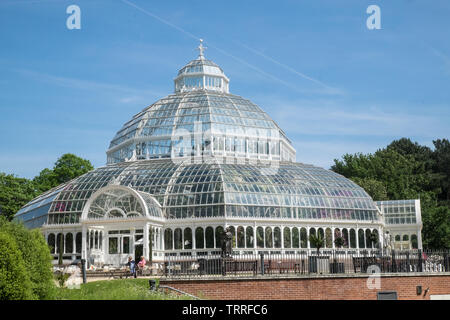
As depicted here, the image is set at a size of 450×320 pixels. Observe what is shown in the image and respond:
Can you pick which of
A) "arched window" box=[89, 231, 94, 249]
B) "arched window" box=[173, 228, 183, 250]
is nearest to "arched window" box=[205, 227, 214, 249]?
"arched window" box=[173, 228, 183, 250]

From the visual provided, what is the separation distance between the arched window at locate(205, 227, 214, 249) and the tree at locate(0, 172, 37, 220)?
30.5 metres

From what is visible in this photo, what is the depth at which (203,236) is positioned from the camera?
46.2m

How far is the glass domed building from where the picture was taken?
45.8 metres

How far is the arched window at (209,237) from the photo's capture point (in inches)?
1805

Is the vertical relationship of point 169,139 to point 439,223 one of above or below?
above

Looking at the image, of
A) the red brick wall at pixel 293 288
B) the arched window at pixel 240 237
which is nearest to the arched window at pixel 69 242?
the arched window at pixel 240 237

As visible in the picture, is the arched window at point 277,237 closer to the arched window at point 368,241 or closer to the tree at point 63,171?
the arched window at point 368,241

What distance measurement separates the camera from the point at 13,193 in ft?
220

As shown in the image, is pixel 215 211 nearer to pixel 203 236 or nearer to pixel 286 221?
pixel 203 236

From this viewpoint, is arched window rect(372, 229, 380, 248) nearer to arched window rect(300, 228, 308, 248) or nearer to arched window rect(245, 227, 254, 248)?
arched window rect(300, 228, 308, 248)

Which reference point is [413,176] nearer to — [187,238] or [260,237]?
[260,237]

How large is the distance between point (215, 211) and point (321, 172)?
15.2 m
